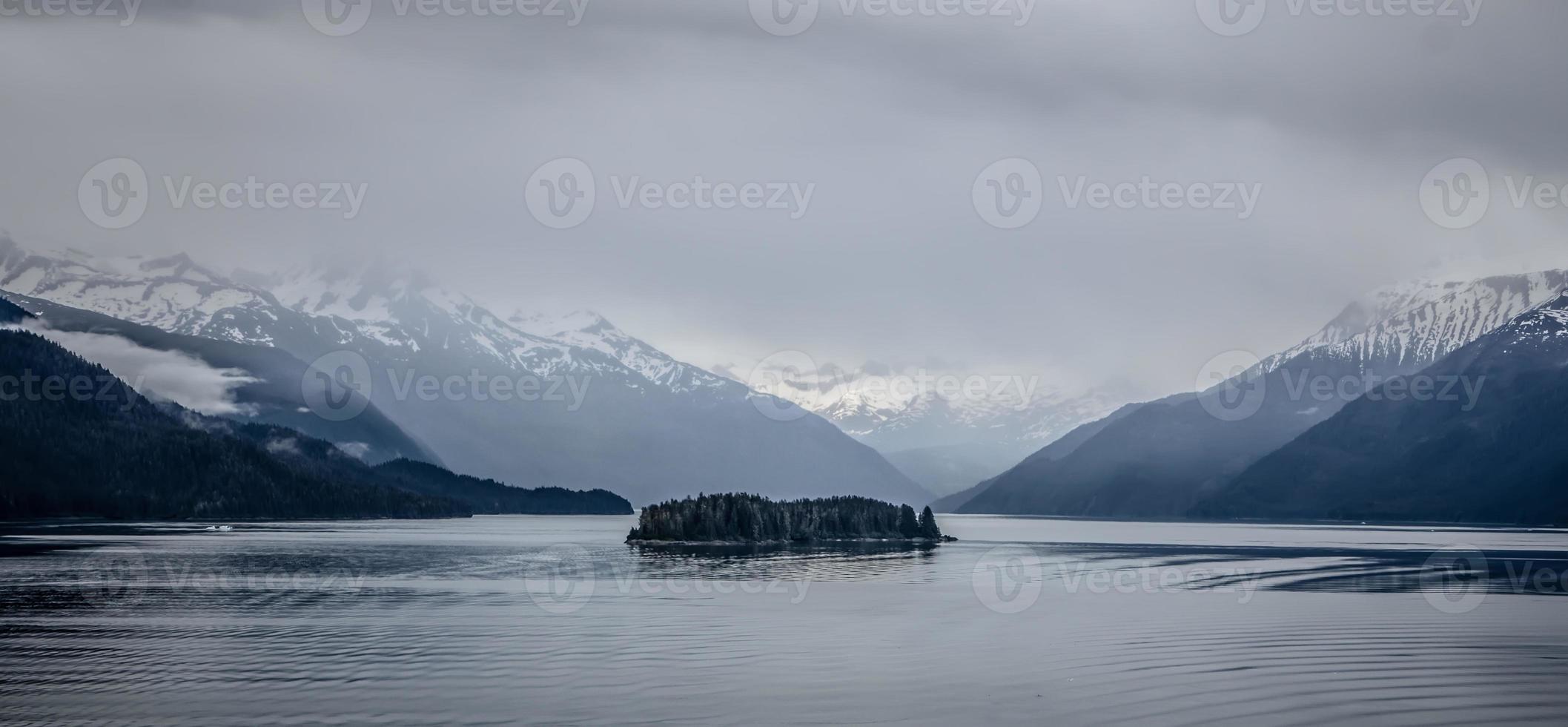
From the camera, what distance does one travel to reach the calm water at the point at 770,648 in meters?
47.8

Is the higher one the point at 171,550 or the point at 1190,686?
the point at 171,550

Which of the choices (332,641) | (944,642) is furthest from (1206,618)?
(332,641)

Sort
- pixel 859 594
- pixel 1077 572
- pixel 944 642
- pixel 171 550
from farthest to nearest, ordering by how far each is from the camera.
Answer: pixel 171 550 → pixel 1077 572 → pixel 859 594 → pixel 944 642

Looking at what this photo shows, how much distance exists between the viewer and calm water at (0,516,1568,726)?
157 ft

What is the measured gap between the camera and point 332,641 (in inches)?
2596

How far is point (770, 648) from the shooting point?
2584 inches

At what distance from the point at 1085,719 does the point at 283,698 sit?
29.5 meters

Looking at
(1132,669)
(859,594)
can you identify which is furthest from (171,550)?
(1132,669)

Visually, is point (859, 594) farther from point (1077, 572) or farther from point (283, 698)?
point (283, 698)

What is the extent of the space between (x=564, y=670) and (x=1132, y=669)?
24986 mm

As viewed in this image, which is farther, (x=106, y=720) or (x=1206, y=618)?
(x=1206, y=618)

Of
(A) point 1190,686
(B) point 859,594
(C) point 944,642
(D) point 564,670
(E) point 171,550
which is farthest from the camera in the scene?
(E) point 171,550

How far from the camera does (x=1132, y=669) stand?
5756 cm

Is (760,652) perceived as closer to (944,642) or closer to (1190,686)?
(944,642)
